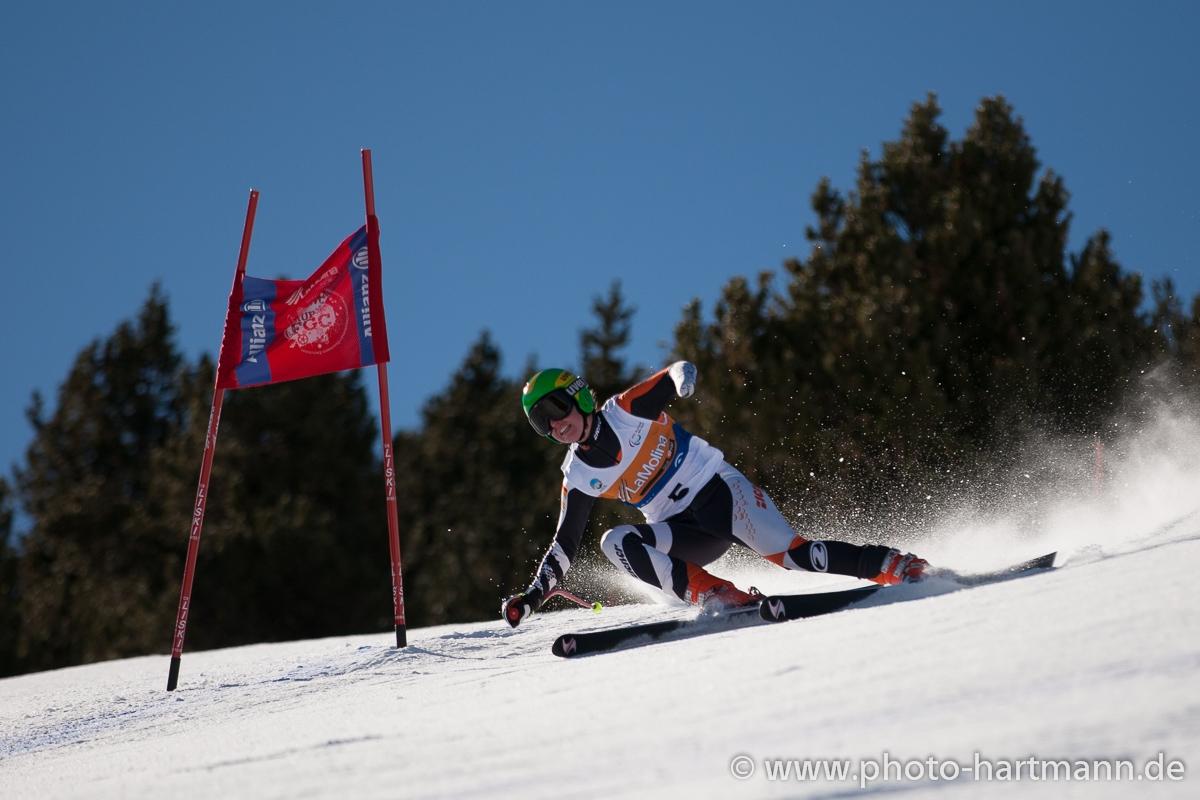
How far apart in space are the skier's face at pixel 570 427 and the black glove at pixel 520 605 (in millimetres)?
863

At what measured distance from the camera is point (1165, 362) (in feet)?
41.7

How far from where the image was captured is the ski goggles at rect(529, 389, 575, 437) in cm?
637

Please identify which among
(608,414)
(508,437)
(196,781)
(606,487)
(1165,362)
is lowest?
(196,781)

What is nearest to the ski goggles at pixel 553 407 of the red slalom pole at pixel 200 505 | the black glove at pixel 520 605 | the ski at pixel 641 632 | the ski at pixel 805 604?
the black glove at pixel 520 605

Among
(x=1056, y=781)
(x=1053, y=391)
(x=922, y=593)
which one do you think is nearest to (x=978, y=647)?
(x=1056, y=781)

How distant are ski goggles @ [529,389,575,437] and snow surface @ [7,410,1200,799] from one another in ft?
4.24

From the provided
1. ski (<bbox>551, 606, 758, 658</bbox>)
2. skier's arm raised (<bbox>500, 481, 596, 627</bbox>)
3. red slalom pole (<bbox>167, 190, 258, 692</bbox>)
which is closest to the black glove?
skier's arm raised (<bbox>500, 481, 596, 627</bbox>)

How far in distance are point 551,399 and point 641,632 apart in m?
1.38

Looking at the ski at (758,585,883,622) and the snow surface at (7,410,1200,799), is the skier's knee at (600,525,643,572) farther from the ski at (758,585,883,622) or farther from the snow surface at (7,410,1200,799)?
the ski at (758,585,883,622)

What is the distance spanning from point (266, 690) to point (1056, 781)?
5.34 meters

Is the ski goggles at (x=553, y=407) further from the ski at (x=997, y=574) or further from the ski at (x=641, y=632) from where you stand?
the ski at (x=997, y=574)

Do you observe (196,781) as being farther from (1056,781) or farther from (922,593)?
(922,593)

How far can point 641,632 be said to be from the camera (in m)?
5.86

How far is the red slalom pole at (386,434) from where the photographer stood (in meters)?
8.11
